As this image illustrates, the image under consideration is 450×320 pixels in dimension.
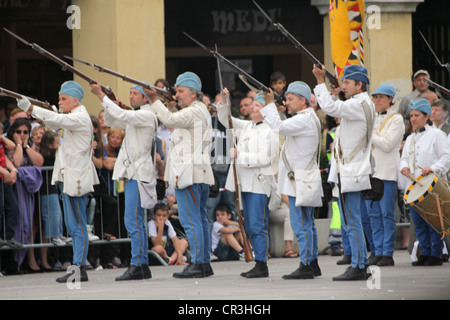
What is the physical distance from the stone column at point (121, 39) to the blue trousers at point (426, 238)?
5.55 m

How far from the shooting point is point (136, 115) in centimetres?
1193

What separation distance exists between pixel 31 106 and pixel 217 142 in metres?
4.19

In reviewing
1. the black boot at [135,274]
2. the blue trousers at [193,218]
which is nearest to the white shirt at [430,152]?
the blue trousers at [193,218]

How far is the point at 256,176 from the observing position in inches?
488

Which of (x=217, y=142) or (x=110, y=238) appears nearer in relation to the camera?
(x=110, y=238)

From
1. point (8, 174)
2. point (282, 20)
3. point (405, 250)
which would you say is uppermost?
point (282, 20)

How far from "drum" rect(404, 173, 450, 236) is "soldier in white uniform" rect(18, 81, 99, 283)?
142 inches

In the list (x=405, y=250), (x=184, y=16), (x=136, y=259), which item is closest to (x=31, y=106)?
(x=136, y=259)

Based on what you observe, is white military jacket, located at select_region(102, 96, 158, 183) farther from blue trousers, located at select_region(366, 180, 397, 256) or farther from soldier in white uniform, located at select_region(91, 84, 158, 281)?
blue trousers, located at select_region(366, 180, 397, 256)

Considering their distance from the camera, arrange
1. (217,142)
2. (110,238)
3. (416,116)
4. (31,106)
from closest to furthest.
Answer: (31,106) → (416,116) → (110,238) → (217,142)

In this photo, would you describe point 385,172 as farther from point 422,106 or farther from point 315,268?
point 315,268
